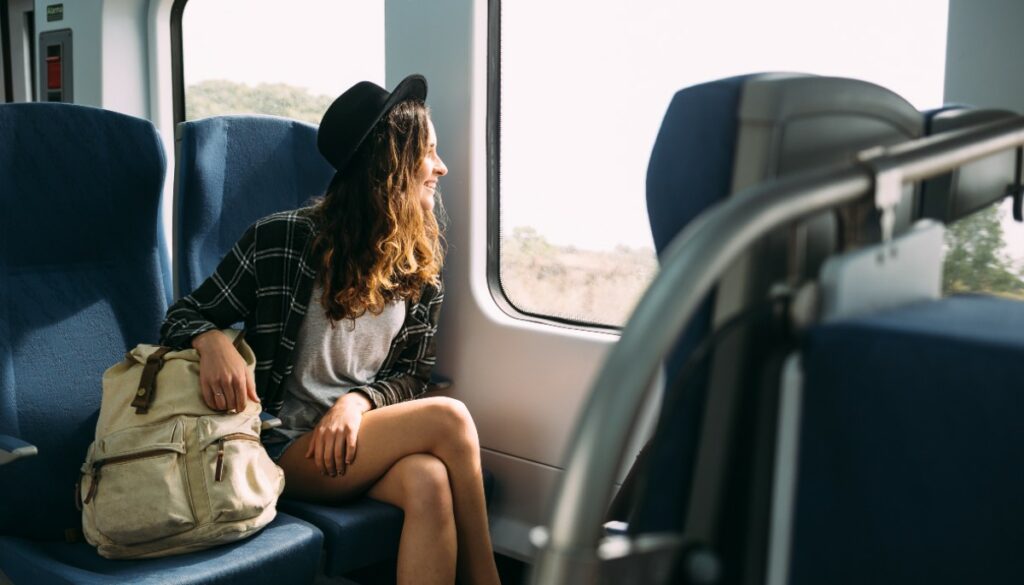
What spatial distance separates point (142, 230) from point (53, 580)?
0.82 m

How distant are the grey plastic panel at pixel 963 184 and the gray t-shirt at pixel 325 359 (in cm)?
145

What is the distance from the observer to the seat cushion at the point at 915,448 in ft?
1.94

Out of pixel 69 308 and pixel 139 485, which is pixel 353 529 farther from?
pixel 69 308

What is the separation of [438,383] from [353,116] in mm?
773

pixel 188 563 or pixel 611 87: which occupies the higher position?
pixel 611 87

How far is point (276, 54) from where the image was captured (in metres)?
3.43

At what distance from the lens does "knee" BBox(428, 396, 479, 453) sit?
212 cm

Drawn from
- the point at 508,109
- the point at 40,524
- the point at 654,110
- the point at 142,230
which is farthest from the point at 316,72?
the point at 40,524

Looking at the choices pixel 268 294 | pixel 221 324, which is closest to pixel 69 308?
pixel 221 324

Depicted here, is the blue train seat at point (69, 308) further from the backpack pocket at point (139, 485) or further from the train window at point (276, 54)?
the train window at point (276, 54)

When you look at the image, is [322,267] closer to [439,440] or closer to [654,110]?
[439,440]

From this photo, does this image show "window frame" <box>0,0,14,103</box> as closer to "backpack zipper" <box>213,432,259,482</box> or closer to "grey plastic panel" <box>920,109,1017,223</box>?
"backpack zipper" <box>213,432,259,482</box>

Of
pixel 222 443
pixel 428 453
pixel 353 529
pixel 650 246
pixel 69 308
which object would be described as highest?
pixel 650 246

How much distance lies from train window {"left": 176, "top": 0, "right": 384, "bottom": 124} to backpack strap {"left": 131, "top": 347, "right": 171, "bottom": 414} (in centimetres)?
127
